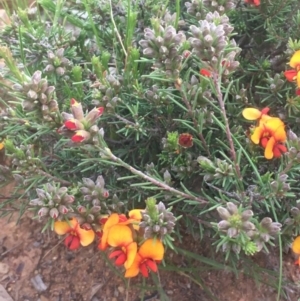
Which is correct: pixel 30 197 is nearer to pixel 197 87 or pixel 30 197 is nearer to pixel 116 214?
pixel 116 214

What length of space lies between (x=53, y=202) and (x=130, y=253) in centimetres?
21

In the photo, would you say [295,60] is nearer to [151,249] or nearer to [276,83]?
[276,83]

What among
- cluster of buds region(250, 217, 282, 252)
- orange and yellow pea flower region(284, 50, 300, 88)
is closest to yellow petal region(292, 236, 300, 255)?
cluster of buds region(250, 217, 282, 252)

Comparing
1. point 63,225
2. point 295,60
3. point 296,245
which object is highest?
point 295,60

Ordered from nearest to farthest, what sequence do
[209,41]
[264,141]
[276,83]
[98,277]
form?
[209,41]
[264,141]
[276,83]
[98,277]

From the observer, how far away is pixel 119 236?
120 cm

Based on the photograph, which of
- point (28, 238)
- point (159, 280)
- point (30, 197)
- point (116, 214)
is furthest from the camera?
point (28, 238)

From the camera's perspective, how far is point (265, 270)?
1.54 metres

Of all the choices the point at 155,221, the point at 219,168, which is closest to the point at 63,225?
the point at 155,221

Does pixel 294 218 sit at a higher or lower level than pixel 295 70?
lower

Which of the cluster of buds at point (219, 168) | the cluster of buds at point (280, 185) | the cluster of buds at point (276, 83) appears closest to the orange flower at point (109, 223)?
the cluster of buds at point (219, 168)

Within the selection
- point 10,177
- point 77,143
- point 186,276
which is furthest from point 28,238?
point 77,143

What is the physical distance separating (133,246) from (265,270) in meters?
0.53

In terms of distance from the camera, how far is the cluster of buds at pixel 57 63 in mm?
1430
